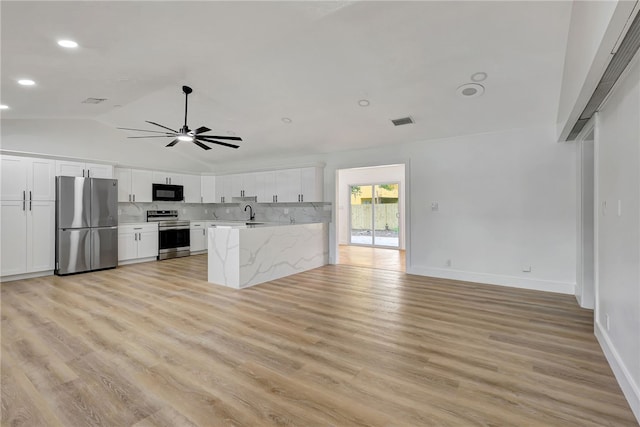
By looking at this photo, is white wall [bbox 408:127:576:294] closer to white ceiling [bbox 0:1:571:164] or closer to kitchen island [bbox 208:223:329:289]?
white ceiling [bbox 0:1:571:164]

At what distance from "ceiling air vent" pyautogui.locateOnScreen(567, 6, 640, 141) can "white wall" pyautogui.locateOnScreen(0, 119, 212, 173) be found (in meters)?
7.47

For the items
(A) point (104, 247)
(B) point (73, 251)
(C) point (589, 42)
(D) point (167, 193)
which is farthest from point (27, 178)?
(C) point (589, 42)

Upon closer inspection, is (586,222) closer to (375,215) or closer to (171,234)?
(375,215)

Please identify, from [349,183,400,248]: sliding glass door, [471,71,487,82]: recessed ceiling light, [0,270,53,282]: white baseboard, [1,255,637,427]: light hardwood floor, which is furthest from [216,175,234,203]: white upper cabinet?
[471,71,487,82]: recessed ceiling light

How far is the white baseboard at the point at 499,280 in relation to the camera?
4.24 m

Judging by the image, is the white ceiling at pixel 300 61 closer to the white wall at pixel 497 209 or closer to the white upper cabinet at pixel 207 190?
the white wall at pixel 497 209

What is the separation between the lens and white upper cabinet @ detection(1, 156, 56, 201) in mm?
4980

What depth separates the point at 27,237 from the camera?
5.20 m

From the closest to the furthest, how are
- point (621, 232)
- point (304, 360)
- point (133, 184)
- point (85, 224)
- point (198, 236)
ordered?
point (621, 232), point (304, 360), point (85, 224), point (133, 184), point (198, 236)

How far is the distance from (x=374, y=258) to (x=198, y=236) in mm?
4836

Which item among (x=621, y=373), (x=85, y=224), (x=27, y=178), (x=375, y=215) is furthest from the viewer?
(x=375, y=215)

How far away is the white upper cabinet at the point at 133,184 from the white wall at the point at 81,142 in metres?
0.19

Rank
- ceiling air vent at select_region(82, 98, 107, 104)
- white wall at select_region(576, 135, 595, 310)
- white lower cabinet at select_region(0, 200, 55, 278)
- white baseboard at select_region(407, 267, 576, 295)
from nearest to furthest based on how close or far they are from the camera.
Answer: white wall at select_region(576, 135, 595, 310)
white baseboard at select_region(407, 267, 576, 295)
ceiling air vent at select_region(82, 98, 107, 104)
white lower cabinet at select_region(0, 200, 55, 278)

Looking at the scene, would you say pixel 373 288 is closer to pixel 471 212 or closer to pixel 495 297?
pixel 495 297
